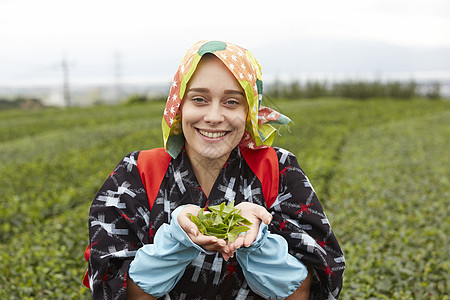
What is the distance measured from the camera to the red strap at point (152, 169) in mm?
1497

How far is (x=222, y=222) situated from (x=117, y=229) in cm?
38

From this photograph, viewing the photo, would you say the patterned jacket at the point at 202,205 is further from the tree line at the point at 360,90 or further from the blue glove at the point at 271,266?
the tree line at the point at 360,90

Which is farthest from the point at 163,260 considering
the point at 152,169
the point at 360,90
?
the point at 360,90

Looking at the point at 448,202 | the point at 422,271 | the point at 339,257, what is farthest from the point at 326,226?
the point at 448,202

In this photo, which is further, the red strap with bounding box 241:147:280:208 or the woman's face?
the red strap with bounding box 241:147:280:208

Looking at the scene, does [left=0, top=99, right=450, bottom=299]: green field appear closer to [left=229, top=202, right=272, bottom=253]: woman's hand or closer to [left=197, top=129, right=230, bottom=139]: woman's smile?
[left=197, top=129, right=230, bottom=139]: woman's smile

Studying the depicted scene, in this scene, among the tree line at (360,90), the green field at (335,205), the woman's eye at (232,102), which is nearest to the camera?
the woman's eye at (232,102)

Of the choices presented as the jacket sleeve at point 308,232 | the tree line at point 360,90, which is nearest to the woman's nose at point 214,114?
the jacket sleeve at point 308,232

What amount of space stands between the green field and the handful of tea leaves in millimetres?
560

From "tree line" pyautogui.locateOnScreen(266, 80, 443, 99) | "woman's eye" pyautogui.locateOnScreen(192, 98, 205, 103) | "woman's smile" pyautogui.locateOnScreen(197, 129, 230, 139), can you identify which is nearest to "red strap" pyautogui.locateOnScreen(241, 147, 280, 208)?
"woman's smile" pyautogui.locateOnScreen(197, 129, 230, 139)

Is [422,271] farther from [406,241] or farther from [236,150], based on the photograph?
[236,150]

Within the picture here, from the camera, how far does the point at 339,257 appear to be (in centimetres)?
147

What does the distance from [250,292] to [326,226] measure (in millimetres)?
329

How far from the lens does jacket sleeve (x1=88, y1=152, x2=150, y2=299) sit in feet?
4.49
